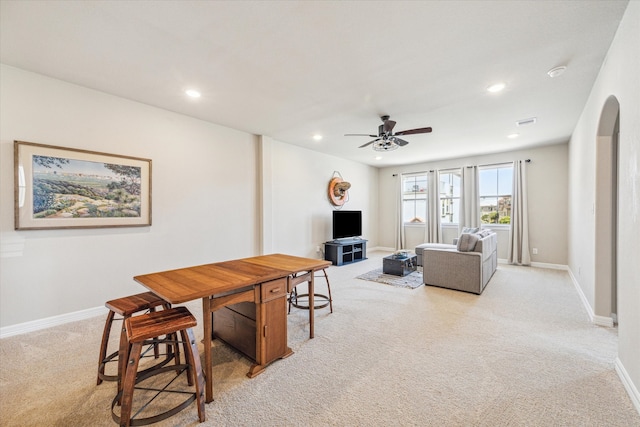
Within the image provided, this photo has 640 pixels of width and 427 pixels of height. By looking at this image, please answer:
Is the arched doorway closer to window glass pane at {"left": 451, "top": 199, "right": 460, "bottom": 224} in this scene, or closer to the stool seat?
the stool seat

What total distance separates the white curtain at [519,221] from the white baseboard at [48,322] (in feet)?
23.8

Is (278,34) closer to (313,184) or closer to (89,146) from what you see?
(89,146)

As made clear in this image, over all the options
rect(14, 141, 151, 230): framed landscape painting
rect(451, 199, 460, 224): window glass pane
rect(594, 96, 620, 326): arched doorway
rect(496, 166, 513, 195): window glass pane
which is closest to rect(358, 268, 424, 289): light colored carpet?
rect(594, 96, 620, 326): arched doorway

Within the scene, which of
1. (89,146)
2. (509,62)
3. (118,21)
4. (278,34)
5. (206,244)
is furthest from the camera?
(206,244)

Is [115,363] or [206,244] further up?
[206,244]

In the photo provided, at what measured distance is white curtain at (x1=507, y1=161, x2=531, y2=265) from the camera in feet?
18.7

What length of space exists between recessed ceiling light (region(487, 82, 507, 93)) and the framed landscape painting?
13.6 feet

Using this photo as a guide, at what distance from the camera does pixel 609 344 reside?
2363 millimetres

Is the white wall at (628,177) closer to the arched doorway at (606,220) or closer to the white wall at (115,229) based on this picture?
the arched doorway at (606,220)

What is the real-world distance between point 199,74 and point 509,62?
295cm

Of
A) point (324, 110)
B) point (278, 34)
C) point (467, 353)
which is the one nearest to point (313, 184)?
point (324, 110)

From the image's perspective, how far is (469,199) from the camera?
6387mm

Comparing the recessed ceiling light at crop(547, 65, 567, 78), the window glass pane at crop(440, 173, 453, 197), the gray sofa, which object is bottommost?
the gray sofa

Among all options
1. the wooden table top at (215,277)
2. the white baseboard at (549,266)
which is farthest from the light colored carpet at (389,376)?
the white baseboard at (549,266)
